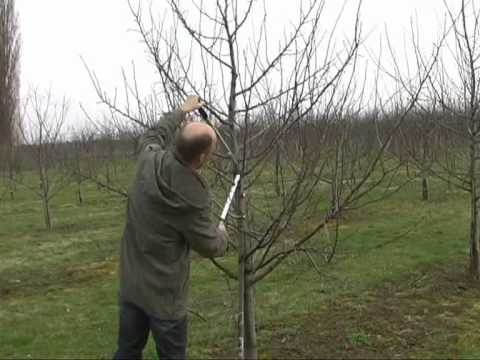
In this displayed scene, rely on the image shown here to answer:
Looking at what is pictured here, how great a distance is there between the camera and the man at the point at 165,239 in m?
2.72

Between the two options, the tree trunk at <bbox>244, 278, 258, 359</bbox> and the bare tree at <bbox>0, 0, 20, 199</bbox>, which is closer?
the tree trunk at <bbox>244, 278, 258, 359</bbox>

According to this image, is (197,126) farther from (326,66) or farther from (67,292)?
(67,292)

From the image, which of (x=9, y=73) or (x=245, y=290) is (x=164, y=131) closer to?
(x=245, y=290)

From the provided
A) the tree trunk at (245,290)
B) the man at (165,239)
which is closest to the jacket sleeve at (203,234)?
the man at (165,239)

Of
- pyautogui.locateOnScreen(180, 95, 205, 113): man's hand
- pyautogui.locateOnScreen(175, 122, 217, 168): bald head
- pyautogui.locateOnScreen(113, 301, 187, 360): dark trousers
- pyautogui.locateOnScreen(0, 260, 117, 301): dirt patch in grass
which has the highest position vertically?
pyautogui.locateOnScreen(180, 95, 205, 113): man's hand

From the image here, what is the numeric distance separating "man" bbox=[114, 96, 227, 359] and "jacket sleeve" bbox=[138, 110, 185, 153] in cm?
22

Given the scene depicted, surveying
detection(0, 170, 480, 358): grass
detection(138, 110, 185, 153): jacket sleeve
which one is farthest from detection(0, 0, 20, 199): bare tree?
detection(138, 110, 185, 153): jacket sleeve

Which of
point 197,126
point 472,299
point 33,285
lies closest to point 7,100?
point 33,285

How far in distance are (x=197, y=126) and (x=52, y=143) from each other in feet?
45.7

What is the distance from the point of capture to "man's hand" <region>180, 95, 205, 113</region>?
10.7 feet

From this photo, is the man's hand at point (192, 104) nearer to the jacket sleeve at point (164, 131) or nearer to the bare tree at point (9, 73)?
the jacket sleeve at point (164, 131)

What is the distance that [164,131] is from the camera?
10.9ft

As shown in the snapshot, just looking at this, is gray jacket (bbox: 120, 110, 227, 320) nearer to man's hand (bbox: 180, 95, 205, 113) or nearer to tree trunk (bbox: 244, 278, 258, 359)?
man's hand (bbox: 180, 95, 205, 113)

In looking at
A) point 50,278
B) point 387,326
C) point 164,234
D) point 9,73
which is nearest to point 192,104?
point 164,234
